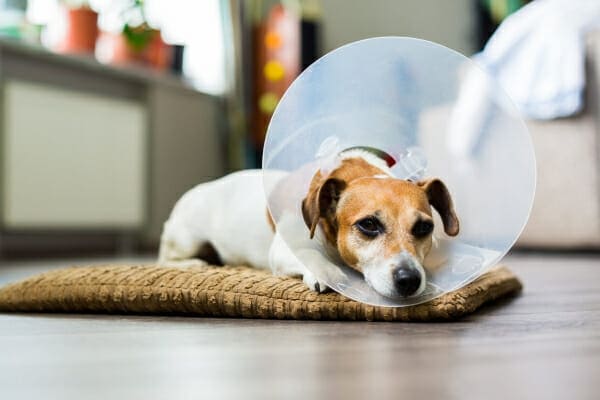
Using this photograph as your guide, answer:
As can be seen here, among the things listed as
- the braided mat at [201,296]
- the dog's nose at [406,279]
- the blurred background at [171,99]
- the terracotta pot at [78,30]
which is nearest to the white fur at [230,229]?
the braided mat at [201,296]

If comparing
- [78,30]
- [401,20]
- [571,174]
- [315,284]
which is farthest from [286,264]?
[401,20]

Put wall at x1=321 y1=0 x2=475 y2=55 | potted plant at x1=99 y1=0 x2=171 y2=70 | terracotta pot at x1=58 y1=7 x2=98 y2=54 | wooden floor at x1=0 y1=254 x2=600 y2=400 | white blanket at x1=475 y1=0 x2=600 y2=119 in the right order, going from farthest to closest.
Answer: wall at x1=321 y1=0 x2=475 y2=55, potted plant at x1=99 y1=0 x2=171 y2=70, terracotta pot at x1=58 y1=7 x2=98 y2=54, white blanket at x1=475 y1=0 x2=600 y2=119, wooden floor at x1=0 y1=254 x2=600 y2=400

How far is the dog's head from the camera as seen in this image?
96 cm

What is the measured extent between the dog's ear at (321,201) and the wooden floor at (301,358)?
16 centimetres

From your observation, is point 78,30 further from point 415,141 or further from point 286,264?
point 415,141

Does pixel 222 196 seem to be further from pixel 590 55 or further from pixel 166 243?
pixel 590 55

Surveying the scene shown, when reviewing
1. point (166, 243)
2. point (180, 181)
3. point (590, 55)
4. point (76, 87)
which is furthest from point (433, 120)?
point (180, 181)

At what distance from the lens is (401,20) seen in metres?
4.70

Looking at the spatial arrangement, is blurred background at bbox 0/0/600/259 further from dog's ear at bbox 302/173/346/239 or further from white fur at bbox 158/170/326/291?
dog's ear at bbox 302/173/346/239

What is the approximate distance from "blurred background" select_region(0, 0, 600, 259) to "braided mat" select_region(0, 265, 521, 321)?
1.60m

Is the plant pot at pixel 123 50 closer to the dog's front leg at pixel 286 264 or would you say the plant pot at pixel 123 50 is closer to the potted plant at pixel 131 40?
the potted plant at pixel 131 40

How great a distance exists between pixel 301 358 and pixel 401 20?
4.27 meters

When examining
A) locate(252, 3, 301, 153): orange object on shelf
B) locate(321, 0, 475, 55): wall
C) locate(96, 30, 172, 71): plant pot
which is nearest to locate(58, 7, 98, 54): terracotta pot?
locate(96, 30, 172, 71): plant pot

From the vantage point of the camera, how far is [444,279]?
3.33 feet
